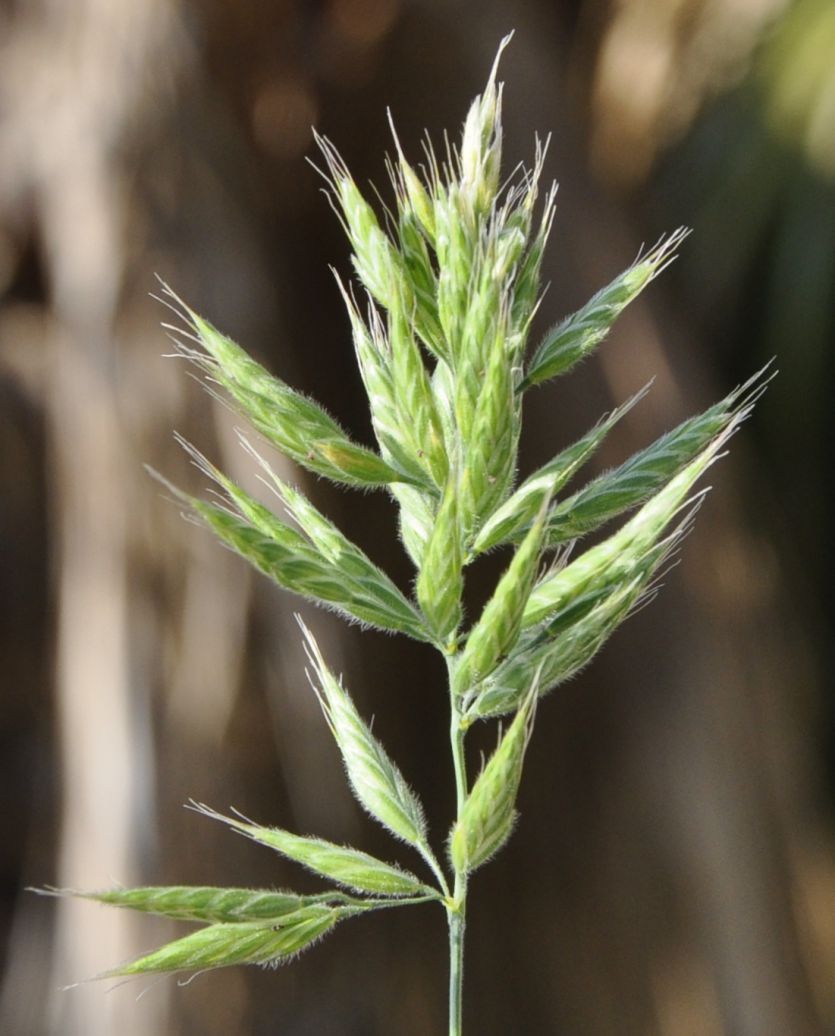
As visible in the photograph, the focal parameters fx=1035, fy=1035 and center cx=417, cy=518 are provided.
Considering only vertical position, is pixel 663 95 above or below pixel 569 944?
above

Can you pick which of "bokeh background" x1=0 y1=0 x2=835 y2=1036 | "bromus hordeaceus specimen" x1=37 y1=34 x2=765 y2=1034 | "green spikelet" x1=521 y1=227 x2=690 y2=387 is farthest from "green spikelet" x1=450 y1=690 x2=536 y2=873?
"bokeh background" x1=0 y1=0 x2=835 y2=1036

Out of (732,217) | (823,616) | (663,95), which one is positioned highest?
(663,95)

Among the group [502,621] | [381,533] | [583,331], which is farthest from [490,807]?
[381,533]

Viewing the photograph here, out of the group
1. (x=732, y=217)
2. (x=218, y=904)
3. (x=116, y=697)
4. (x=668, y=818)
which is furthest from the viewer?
(x=732, y=217)

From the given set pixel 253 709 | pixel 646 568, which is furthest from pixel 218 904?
pixel 253 709

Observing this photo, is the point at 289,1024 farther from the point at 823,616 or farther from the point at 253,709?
the point at 823,616
